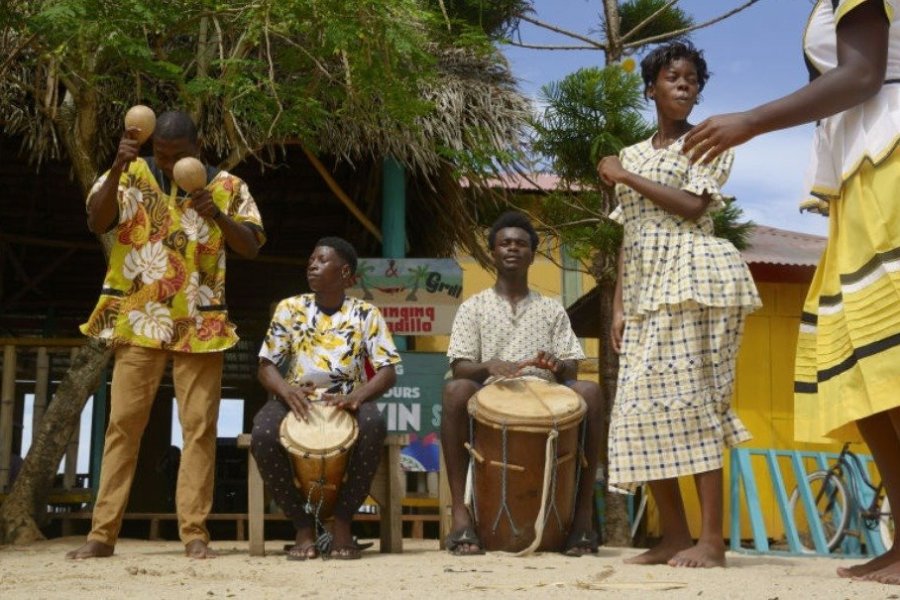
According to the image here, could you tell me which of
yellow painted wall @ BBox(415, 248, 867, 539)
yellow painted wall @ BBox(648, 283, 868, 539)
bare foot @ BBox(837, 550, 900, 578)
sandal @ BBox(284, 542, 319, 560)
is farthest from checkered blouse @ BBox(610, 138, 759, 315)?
yellow painted wall @ BBox(648, 283, 868, 539)

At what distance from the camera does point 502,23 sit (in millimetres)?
9820

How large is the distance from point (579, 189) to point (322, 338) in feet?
13.3

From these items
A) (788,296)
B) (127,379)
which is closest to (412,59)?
(127,379)

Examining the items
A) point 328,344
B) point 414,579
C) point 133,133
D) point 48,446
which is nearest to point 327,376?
point 328,344

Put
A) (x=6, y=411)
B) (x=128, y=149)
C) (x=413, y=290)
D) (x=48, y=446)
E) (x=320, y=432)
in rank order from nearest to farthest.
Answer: (x=128, y=149) → (x=320, y=432) → (x=48, y=446) → (x=6, y=411) → (x=413, y=290)

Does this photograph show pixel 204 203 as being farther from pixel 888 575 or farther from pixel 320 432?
pixel 888 575

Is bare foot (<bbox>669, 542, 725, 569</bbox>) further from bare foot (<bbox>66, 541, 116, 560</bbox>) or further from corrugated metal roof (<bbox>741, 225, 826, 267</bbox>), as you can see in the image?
corrugated metal roof (<bbox>741, 225, 826, 267</bbox>)

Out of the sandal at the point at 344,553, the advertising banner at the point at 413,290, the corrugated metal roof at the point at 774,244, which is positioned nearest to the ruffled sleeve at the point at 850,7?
the sandal at the point at 344,553

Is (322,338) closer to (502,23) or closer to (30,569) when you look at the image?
(30,569)

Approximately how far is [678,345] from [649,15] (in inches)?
265

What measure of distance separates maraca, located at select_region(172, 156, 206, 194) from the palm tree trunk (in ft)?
7.56

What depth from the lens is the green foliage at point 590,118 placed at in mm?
7402

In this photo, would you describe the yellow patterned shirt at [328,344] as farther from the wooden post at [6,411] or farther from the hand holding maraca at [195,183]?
the wooden post at [6,411]

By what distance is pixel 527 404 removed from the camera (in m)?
4.56
